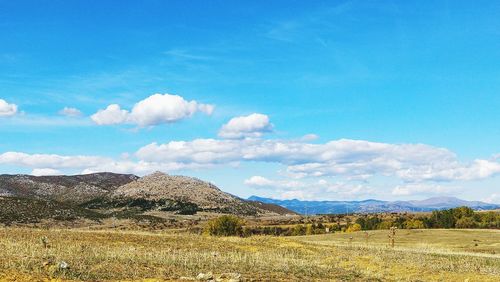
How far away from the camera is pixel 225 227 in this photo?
74.9 m

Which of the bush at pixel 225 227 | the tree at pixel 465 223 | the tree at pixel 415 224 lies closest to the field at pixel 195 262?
the bush at pixel 225 227

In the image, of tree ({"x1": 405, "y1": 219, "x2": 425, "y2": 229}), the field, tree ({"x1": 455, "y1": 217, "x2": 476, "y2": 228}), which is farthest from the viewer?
tree ({"x1": 405, "y1": 219, "x2": 425, "y2": 229})

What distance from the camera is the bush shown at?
74312 mm

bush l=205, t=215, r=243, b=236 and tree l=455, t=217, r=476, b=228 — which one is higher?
tree l=455, t=217, r=476, b=228

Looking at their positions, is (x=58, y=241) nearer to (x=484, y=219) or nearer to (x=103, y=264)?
(x=103, y=264)

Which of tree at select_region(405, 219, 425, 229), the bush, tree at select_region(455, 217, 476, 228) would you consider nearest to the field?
the bush

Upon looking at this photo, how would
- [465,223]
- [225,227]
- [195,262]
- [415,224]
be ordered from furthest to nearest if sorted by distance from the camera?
[415,224]
[465,223]
[225,227]
[195,262]

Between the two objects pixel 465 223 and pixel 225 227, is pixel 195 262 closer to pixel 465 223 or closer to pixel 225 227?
pixel 225 227

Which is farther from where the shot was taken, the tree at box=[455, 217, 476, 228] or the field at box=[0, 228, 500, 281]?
the tree at box=[455, 217, 476, 228]

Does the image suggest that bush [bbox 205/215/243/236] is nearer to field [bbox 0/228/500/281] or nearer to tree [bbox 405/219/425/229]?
field [bbox 0/228/500/281]

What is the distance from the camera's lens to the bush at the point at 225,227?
7431 cm

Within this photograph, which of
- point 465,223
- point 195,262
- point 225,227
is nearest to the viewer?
point 195,262

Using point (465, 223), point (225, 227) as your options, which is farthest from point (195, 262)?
point (465, 223)

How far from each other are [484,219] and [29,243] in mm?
97573
